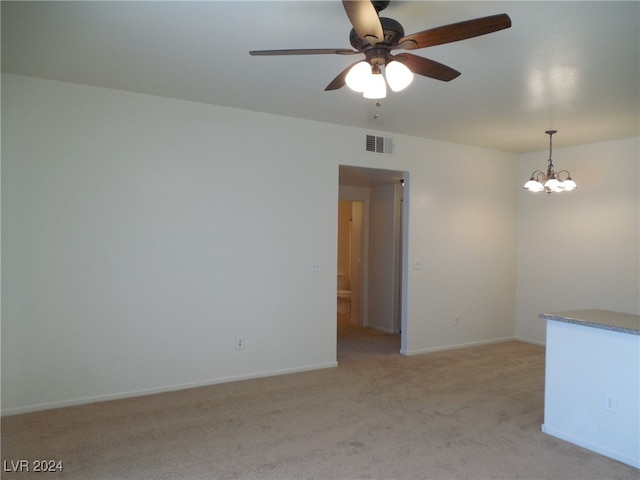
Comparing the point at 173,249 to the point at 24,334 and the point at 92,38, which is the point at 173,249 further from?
the point at 92,38

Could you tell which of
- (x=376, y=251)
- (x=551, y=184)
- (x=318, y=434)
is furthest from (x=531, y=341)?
(x=318, y=434)

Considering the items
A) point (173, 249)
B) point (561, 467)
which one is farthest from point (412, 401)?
point (173, 249)

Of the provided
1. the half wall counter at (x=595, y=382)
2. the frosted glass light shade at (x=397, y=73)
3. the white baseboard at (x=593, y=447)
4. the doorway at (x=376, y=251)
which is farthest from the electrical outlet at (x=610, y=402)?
the doorway at (x=376, y=251)

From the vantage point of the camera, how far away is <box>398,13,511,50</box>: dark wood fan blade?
6.05 feet

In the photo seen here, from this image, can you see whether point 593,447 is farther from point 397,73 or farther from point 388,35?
point 388,35

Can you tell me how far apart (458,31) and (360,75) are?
0.52m

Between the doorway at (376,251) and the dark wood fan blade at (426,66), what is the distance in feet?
11.9

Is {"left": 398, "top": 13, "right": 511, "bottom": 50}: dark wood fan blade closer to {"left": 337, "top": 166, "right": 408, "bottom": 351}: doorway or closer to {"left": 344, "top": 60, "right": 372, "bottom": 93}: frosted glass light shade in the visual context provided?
{"left": 344, "top": 60, "right": 372, "bottom": 93}: frosted glass light shade

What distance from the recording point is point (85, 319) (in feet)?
12.0

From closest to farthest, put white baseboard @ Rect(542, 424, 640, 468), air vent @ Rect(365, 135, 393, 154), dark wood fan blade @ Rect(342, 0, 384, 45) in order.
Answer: dark wood fan blade @ Rect(342, 0, 384, 45) → white baseboard @ Rect(542, 424, 640, 468) → air vent @ Rect(365, 135, 393, 154)

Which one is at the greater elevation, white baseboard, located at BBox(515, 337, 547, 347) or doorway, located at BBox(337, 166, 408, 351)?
doorway, located at BBox(337, 166, 408, 351)

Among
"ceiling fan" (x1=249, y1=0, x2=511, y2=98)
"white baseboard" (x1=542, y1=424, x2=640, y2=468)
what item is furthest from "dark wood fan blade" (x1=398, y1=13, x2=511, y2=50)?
"white baseboard" (x1=542, y1=424, x2=640, y2=468)

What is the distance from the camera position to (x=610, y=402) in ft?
9.53

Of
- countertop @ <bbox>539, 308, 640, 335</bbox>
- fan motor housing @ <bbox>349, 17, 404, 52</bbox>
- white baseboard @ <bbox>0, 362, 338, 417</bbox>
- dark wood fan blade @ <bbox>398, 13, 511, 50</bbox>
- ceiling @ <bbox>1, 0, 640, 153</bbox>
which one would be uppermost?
ceiling @ <bbox>1, 0, 640, 153</bbox>
